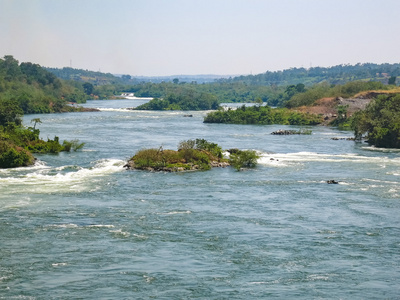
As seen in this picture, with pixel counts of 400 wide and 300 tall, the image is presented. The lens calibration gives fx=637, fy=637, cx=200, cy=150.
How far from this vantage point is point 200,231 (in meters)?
31.5

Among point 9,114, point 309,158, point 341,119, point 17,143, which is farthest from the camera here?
point 341,119

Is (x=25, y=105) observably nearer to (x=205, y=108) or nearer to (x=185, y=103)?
(x=185, y=103)

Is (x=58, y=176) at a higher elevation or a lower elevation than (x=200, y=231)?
higher

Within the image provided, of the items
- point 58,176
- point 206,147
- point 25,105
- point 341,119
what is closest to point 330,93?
point 341,119

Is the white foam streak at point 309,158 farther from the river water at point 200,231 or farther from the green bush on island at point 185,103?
the green bush on island at point 185,103

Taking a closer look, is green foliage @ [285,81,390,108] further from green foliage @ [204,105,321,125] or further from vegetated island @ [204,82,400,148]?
green foliage @ [204,105,321,125]

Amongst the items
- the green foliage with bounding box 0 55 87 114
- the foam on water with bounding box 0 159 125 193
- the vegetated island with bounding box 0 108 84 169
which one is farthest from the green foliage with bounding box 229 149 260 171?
the green foliage with bounding box 0 55 87 114

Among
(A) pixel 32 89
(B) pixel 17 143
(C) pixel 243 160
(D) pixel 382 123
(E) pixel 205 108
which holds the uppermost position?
(A) pixel 32 89

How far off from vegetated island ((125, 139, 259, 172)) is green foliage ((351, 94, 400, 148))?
2111cm

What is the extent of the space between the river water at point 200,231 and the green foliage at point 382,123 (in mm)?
14245

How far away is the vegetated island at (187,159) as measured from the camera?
4925 centimetres

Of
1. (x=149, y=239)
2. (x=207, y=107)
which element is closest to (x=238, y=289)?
(x=149, y=239)

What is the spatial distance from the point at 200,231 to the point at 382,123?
44.8m

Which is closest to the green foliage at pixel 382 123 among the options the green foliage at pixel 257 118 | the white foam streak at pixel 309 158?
the white foam streak at pixel 309 158
